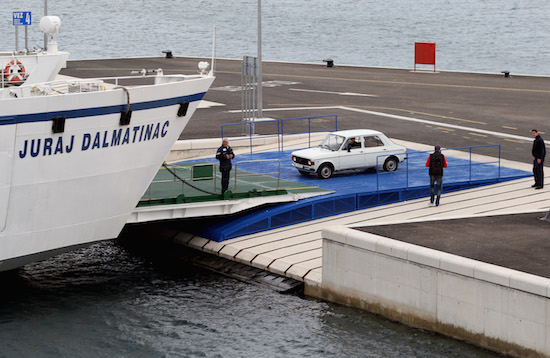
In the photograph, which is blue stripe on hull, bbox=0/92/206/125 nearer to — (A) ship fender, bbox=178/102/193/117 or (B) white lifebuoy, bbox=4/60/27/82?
(A) ship fender, bbox=178/102/193/117

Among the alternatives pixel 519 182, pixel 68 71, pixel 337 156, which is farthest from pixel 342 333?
pixel 68 71

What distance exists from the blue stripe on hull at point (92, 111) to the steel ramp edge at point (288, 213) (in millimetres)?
3990

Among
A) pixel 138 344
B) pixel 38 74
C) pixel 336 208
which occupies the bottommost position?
pixel 138 344

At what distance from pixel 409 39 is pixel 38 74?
113m

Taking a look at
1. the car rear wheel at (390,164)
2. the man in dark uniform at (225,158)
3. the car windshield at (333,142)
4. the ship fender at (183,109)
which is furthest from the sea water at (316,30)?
the ship fender at (183,109)

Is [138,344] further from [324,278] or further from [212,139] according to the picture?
[212,139]

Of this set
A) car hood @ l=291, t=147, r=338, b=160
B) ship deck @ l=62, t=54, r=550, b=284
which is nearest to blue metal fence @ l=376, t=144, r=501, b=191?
ship deck @ l=62, t=54, r=550, b=284

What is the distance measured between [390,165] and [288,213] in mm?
5038

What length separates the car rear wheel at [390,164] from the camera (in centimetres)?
3002

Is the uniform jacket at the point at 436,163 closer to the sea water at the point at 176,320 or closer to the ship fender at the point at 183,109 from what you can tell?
the sea water at the point at 176,320

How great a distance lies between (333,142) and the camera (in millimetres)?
29625

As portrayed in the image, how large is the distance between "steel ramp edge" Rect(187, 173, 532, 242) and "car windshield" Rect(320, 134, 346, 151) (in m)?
2.63

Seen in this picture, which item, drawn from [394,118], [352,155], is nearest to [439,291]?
[352,155]

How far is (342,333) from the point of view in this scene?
66.8 feet
